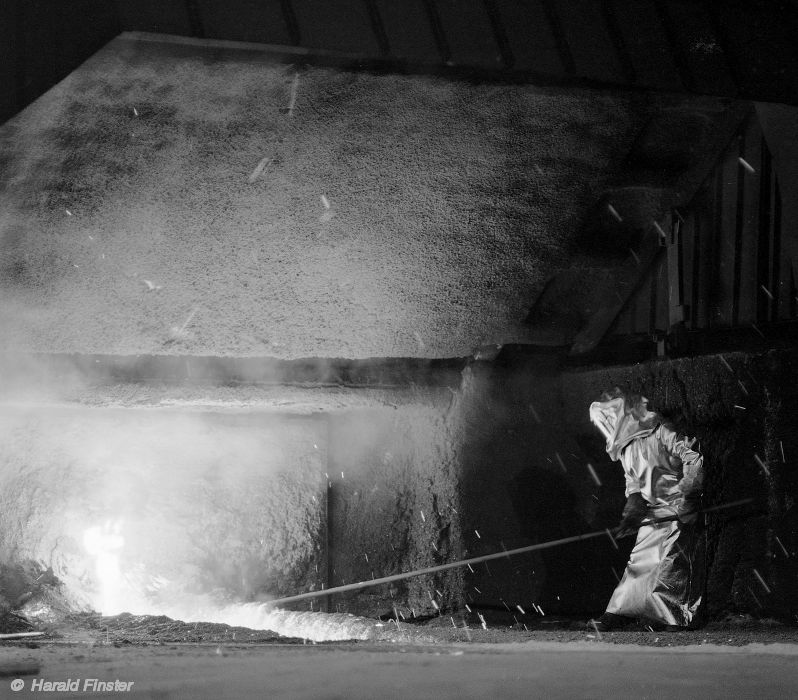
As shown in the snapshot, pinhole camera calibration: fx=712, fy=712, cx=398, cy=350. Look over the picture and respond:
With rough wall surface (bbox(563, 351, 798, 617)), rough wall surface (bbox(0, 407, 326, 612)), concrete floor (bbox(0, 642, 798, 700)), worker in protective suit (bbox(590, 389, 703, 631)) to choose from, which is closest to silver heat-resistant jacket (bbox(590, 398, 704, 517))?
A: worker in protective suit (bbox(590, 389, 703, 631))

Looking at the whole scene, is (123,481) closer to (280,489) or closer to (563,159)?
(280,489)

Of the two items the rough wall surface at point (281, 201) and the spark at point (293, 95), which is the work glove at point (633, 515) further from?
the spark at point (293, 95)

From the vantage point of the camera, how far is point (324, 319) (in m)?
3.24

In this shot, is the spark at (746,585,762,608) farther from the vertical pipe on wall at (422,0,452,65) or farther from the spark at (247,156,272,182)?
the spark at (247,156,272,182)

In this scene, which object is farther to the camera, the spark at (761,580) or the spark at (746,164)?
the spark at (746,164)

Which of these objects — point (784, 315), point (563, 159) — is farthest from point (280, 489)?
point (784, 315)

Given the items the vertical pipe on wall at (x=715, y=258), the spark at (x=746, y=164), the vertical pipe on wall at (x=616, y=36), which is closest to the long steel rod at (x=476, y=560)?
the vertical pipe on wall at (x=715, y=258)

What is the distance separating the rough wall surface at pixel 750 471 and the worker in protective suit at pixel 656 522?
0.47 ft

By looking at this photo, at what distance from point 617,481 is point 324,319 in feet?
5.38

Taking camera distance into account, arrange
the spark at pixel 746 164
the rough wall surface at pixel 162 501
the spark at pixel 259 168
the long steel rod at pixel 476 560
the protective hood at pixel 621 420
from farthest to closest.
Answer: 1. the rough wall surface at pixel 162 501
2. the spark at pixel 746 164
3. the protective hood at pixel 621 420
4. the long steel rod at pixel 476 560
5. the spark at pixel 259 168

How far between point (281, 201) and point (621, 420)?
160 centimetres

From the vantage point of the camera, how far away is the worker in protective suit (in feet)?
8.52

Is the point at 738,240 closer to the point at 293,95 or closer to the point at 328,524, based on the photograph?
the point at 293,95

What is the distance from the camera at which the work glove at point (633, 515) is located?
9.20ft
